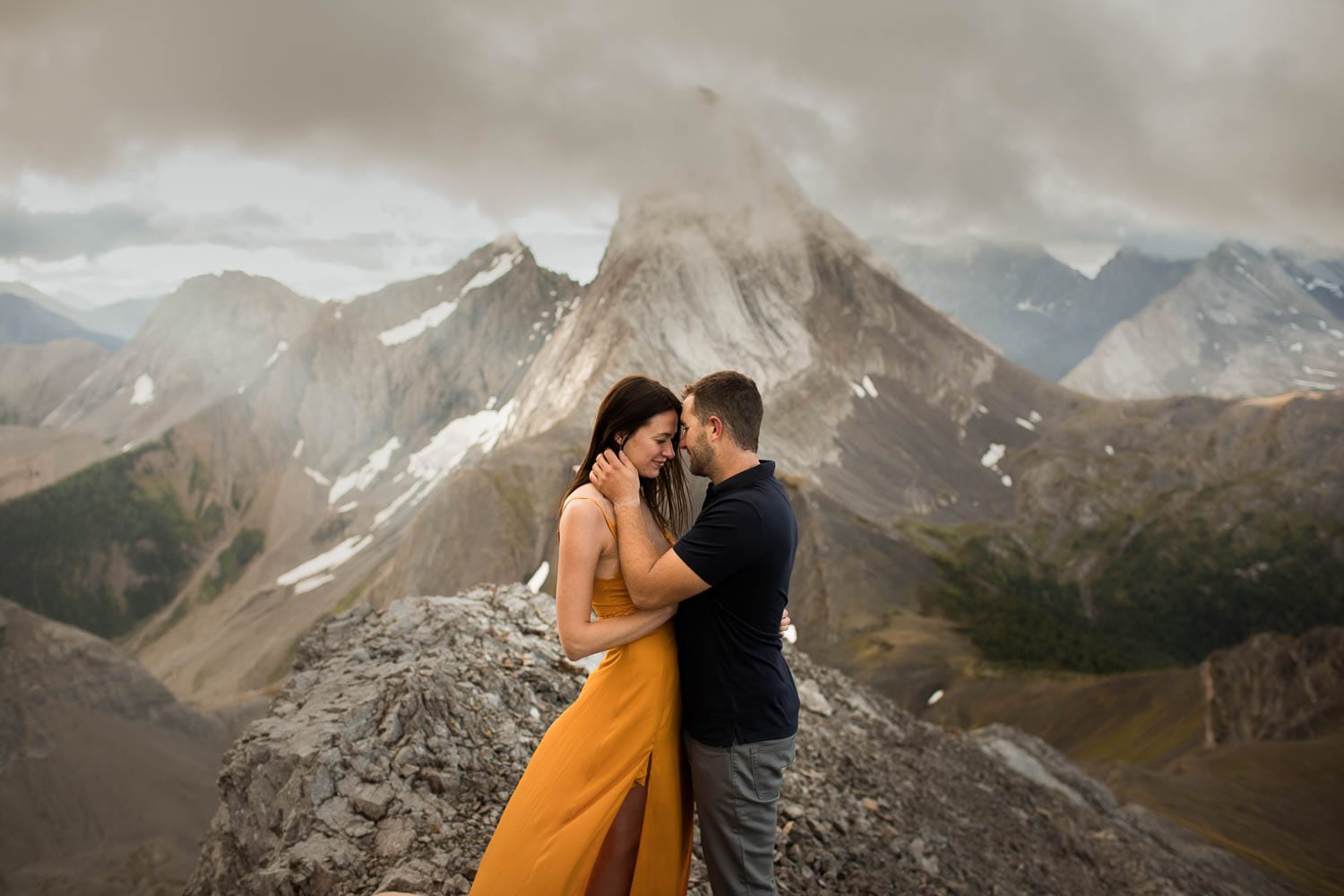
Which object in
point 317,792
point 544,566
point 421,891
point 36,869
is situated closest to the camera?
point 421,891

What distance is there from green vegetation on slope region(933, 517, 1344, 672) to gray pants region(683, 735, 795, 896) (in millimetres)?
94033

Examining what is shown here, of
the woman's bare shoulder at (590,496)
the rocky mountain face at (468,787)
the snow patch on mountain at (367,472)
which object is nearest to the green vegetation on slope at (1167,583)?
the rocky mountain face at (468,787)

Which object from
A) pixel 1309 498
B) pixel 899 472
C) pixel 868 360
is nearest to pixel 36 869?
pixel 899 472

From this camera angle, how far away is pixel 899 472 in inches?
4875

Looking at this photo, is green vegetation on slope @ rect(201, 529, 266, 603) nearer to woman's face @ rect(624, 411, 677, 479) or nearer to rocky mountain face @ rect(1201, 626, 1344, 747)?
rocky mountain face @ rect(1201, 626, 1344, 747)

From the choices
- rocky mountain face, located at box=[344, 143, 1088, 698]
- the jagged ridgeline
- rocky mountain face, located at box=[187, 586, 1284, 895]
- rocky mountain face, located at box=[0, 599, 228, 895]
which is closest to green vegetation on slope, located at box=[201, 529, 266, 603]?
the jagged ridgeline

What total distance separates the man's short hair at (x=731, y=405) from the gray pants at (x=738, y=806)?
1.90m

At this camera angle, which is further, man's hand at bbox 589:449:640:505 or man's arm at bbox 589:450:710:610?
man's hand at bbox 589:449:640:505

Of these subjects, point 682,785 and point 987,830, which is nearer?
point 682,785

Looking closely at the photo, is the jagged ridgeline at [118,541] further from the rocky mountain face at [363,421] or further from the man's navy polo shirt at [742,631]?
the man's navy polo shirt at [742,631]

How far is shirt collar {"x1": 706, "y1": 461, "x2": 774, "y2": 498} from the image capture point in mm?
4707

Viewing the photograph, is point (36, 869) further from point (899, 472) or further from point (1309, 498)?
point (1309, 498)

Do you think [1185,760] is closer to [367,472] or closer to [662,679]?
[662,679]

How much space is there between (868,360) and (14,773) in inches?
4909
